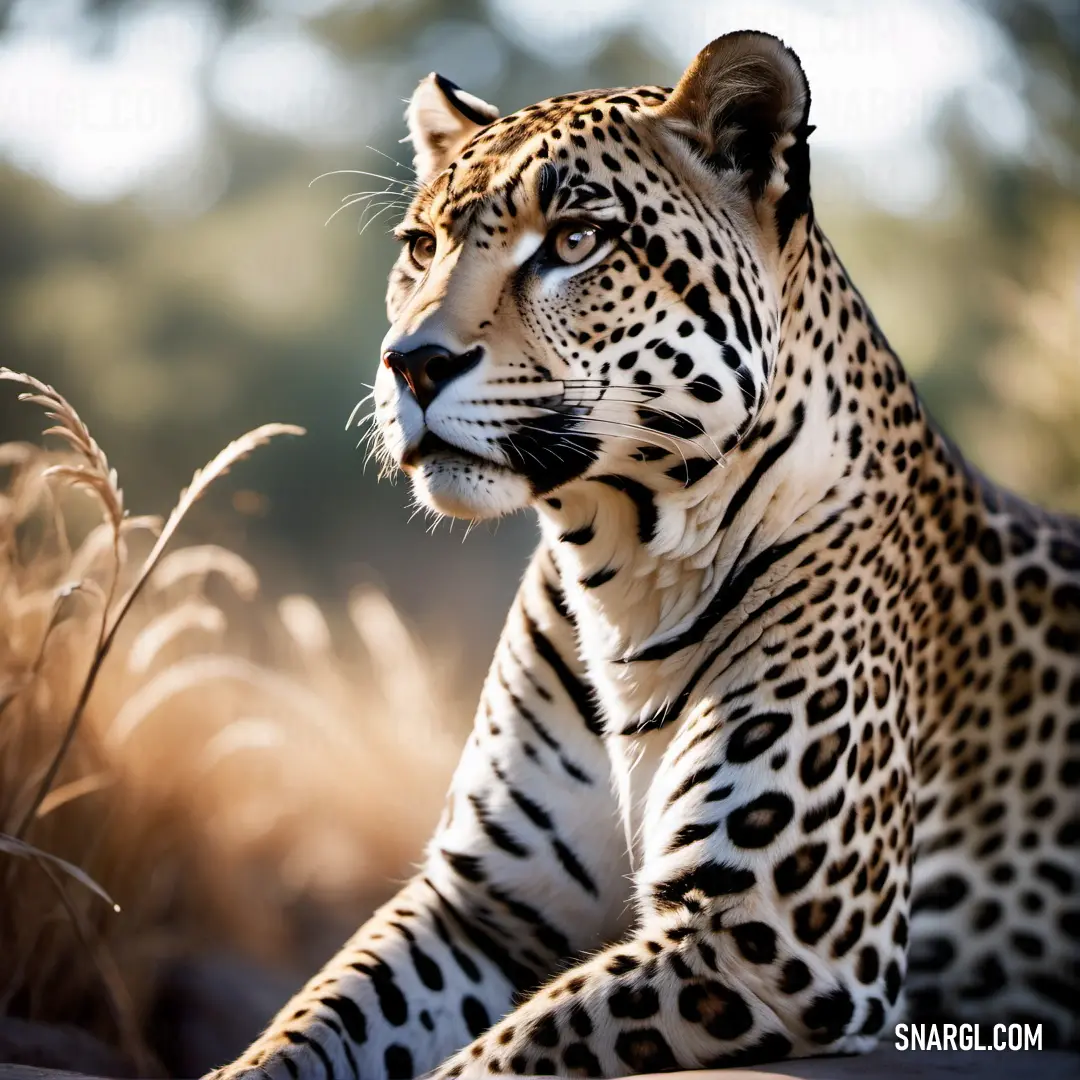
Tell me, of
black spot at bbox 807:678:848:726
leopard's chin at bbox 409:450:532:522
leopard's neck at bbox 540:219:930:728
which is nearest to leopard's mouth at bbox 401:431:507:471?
leopard's chin at bbox 409:450:532:522

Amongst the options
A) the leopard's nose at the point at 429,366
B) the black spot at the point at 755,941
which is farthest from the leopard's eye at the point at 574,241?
the black spot at the point at 755,941

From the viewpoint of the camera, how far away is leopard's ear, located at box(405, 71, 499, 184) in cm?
418

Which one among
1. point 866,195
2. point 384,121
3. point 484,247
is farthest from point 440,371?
point 384,121

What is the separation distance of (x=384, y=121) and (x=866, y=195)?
15.7ft

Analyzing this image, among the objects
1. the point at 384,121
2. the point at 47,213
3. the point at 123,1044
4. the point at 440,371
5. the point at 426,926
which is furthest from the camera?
the point at 384,121

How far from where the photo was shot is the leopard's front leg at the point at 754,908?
3.17 metres

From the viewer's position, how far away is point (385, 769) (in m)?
7.53

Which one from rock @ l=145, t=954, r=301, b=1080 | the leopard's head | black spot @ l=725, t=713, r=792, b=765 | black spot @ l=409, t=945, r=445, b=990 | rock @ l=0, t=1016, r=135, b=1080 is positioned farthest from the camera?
rock @ l=145, t=954, r=301, b=1080

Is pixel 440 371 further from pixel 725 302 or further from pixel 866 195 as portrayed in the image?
pixel 866 195

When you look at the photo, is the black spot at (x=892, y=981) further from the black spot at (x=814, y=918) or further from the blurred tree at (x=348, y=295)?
the blurred tree at (x=348, y=295)

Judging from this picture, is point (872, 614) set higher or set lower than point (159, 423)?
lower

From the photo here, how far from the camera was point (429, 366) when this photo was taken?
3148 mm

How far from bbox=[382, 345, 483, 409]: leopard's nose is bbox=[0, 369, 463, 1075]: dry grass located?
0.77 meters

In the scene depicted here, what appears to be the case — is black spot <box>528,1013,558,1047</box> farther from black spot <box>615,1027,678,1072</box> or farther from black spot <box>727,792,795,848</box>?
black spot <box>727,792,795,848</box>
